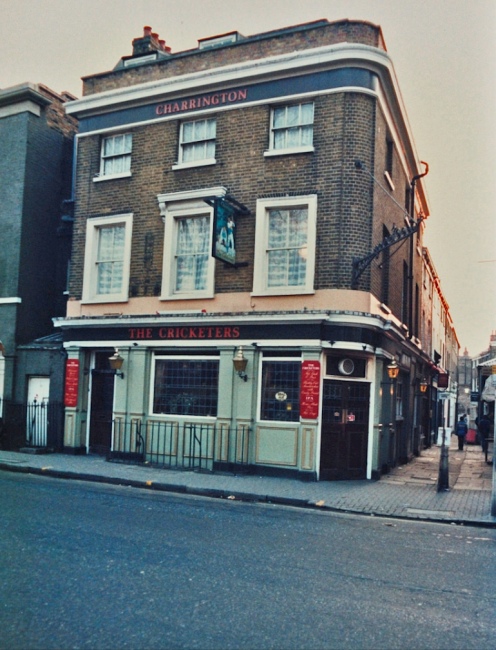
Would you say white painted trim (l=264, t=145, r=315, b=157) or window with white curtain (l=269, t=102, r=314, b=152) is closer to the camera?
white painted trim (l=264, t=145, r=315, b=157)

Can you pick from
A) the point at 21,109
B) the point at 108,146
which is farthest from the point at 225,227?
the point at 21,109

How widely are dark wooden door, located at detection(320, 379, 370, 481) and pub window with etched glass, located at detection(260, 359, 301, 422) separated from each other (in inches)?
28.2

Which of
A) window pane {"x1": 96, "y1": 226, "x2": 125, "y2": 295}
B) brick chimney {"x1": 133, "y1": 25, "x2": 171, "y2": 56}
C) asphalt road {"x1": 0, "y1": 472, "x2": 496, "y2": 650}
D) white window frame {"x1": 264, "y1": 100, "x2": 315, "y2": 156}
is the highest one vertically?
brick chimney {"x1": 133, "y1": 25, "x2": 171, "y2": 56}

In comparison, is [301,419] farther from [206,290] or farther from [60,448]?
[60,448]

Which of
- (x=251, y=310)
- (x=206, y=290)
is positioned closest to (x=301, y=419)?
(x=251, y=310)

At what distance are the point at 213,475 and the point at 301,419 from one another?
8.17ft

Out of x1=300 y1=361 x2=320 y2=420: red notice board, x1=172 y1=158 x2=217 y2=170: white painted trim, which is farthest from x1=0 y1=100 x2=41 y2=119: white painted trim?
x1=300 y1=361 x2=320 y2=420: red notice board

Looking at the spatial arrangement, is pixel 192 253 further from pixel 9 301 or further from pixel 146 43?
pixel 146 43

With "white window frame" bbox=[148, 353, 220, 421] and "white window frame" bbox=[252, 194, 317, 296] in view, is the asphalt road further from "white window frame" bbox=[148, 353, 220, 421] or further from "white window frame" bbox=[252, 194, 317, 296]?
"white window frame" bbox=[252, 194, 317, 296]

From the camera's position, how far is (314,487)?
13.9 meters

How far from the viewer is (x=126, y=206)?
58.7 feet

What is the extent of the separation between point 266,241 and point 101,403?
6.71 metres

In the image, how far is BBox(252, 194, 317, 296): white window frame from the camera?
15422mm

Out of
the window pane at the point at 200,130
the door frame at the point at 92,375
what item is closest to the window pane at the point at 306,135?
the window pane at the point at 200,130
